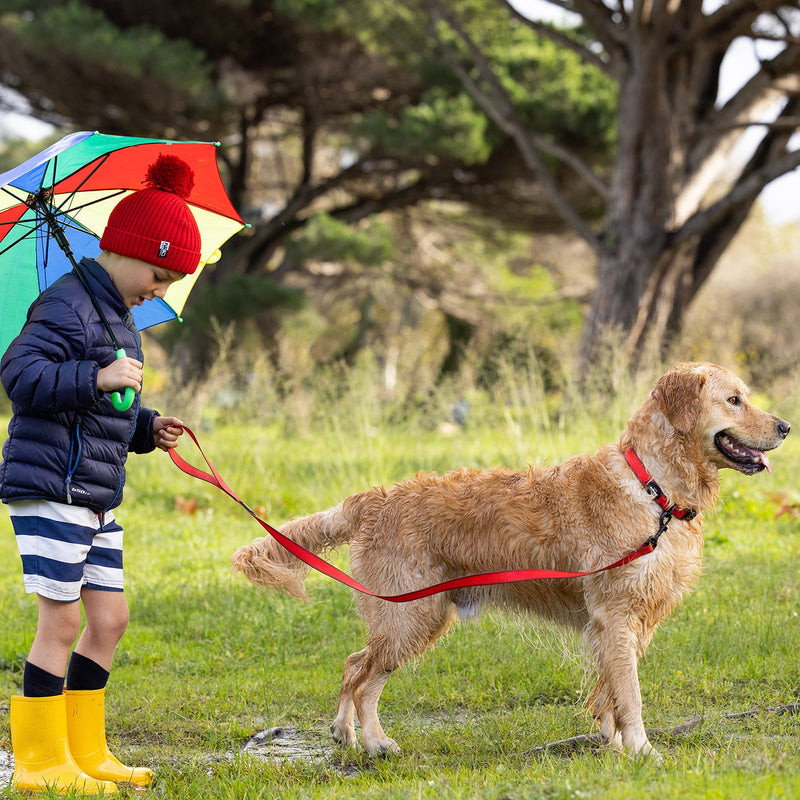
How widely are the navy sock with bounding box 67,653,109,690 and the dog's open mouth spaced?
2.56 meters

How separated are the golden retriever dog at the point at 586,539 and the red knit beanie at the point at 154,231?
1.39 m

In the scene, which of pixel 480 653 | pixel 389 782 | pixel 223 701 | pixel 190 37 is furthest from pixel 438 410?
pixel 190 37

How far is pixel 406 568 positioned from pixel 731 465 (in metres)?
1.38

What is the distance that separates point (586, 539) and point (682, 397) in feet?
2.25

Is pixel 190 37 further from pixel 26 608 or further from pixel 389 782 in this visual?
pixel 389 782

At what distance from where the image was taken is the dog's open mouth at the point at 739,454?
3.53 m

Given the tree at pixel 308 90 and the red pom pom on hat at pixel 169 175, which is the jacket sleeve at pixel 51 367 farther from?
the tree at pixel 308 90

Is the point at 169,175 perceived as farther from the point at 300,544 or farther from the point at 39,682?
the point at 39,682

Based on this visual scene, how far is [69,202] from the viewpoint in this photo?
369 centimetres

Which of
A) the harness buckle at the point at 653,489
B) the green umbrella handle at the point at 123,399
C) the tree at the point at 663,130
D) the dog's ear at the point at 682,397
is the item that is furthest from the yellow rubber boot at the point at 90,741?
the tree at the point at 663,130

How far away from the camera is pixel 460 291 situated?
67.5ft

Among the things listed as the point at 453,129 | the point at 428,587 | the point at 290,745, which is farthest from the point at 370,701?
the point at 453,129

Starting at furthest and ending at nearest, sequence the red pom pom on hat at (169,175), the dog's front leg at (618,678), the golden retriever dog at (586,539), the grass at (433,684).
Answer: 1. the golden retriever dog at (586,539)
2. the dog's front leg at (618,678)
3. the red pom pom on hat at (169,175)
4. the grass at (433,684)

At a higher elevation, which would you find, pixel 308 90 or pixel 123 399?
pixel 308 90
